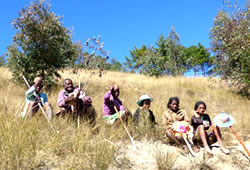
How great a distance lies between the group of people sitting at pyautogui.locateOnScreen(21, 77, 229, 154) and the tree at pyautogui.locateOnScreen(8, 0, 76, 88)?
16.3ft

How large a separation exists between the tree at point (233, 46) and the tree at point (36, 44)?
704 cm

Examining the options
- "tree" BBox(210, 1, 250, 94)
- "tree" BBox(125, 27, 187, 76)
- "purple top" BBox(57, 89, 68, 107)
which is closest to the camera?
"purple top" BBox(57, 89, 68, 107)

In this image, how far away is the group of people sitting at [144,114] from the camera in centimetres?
382

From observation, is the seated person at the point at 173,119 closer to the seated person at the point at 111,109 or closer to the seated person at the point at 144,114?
the seated person at the point at 144,114

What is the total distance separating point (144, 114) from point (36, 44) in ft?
23.2

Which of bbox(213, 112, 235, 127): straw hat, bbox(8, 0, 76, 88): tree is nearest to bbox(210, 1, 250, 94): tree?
bbox(213, 112, 235, 127): straw hat

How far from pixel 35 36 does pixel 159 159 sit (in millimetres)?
8185

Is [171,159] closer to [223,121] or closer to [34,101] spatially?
[223,121]

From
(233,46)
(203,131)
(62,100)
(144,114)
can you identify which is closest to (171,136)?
(203,131)

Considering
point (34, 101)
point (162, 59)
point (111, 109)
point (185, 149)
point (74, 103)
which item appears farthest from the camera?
A: point (162, 59)

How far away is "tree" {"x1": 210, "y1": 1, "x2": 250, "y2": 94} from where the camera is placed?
8.79 metres

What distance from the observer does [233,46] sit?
945cm

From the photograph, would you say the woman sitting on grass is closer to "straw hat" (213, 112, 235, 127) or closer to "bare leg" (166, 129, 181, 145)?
"straw hat" (213, 112, 235, 127)

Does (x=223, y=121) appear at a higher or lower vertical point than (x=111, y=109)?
lower
